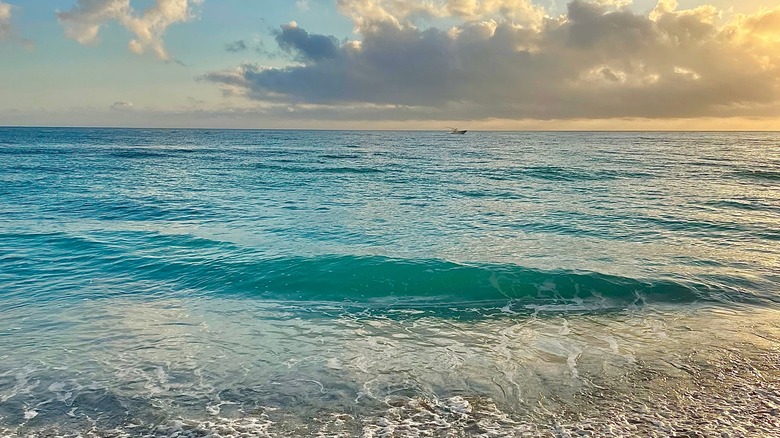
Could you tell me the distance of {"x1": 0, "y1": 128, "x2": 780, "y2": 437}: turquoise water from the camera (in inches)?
254

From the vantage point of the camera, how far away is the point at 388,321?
10.2 m

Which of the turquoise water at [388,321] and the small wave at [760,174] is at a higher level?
the small wave at [760,174]

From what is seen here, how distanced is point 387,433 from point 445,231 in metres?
13.2

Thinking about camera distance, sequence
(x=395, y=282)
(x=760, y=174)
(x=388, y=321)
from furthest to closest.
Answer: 1. (x=760, y=174)
2. (x=395, y=282)
3. (x=388, y=321)

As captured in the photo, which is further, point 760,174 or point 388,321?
point 760,174

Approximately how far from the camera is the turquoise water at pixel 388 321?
6461mm

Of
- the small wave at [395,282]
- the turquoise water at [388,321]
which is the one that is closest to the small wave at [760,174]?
the turquoise water at [388,321]

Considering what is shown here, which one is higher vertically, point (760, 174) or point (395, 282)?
point (760, 174)

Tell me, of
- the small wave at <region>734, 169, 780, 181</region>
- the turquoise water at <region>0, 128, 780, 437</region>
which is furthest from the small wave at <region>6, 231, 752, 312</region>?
the small wave at <region>734, 169, 780, 181</region>

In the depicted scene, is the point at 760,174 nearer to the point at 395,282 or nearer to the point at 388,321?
the point at 395,282

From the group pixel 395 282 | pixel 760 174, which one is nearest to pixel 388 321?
pixel 395 282

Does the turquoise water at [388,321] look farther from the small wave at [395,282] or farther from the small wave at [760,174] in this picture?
the small wave at [760,174]

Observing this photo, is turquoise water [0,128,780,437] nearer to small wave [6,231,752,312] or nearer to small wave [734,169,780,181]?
small wave [6,231,752,312]

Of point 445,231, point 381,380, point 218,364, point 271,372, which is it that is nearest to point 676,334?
point 381,380
